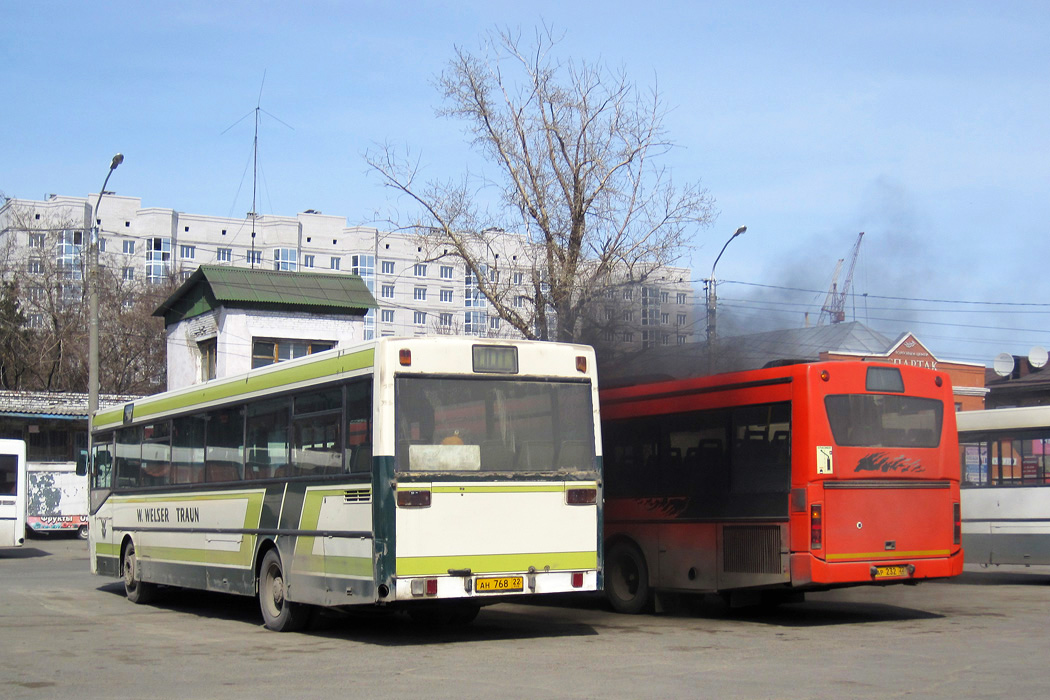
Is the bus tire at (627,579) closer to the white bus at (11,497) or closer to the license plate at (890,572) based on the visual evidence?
the license plate at (890,572)

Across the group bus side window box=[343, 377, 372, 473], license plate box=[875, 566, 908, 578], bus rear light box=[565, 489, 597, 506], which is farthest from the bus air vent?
license plate box=[875, 566, 908, 578]

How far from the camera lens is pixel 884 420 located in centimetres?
1316

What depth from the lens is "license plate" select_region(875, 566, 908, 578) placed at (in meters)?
12.8

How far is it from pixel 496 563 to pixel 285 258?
11067 cm

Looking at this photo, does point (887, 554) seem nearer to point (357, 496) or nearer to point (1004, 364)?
point (357, 496)

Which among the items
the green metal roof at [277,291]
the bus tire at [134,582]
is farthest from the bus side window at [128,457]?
the green metal roof at [277,291]

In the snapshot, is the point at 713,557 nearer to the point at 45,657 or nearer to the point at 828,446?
the point at 828,446

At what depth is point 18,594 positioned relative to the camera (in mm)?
18359

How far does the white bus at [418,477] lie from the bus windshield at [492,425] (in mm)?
12

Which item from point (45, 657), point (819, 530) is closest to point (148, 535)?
point (45, 657)

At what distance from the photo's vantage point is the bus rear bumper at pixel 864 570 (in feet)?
40.9

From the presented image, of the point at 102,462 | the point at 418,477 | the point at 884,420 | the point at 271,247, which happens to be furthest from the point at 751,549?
the point at 271,247

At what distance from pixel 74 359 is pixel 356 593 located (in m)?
49.4

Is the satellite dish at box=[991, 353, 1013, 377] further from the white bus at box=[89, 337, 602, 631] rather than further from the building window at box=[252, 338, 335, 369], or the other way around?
the white bus at box=[89, 337, 602, 631]
